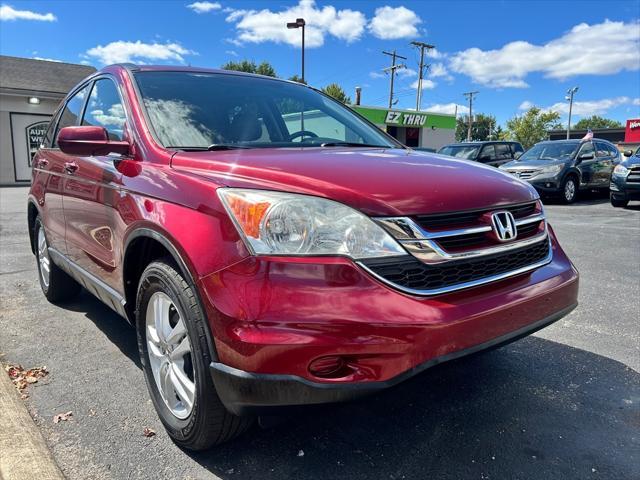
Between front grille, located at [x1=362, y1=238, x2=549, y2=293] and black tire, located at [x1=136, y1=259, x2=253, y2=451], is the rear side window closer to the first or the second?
front grille, located at [x1=362, y1=238, x2=549, y2=293]

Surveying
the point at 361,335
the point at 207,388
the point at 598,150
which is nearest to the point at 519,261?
the point at 361,335

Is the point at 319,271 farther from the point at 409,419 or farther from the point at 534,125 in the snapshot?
the point at 534,125

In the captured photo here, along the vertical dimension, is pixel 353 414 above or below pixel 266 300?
below

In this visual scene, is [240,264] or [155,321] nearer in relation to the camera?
[240,264]

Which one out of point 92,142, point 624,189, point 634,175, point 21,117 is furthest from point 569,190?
point 21,117

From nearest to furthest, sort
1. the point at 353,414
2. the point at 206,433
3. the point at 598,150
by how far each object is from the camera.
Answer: the point at 206,433 → the point at 353,414 → the point at 598,150

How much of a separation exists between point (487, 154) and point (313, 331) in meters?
15.9

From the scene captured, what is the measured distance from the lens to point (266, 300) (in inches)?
69.6

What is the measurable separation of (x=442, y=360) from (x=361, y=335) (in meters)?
0.34

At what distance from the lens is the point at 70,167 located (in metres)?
3.46

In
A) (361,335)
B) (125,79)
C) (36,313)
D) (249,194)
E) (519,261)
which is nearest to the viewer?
(361,335)

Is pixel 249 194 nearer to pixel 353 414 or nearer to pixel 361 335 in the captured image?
pixel 361 335

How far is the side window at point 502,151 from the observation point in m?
16.8

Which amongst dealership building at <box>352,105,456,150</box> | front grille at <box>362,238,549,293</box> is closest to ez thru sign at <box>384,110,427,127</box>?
dealership building at <box>352,105,456,150</box>
